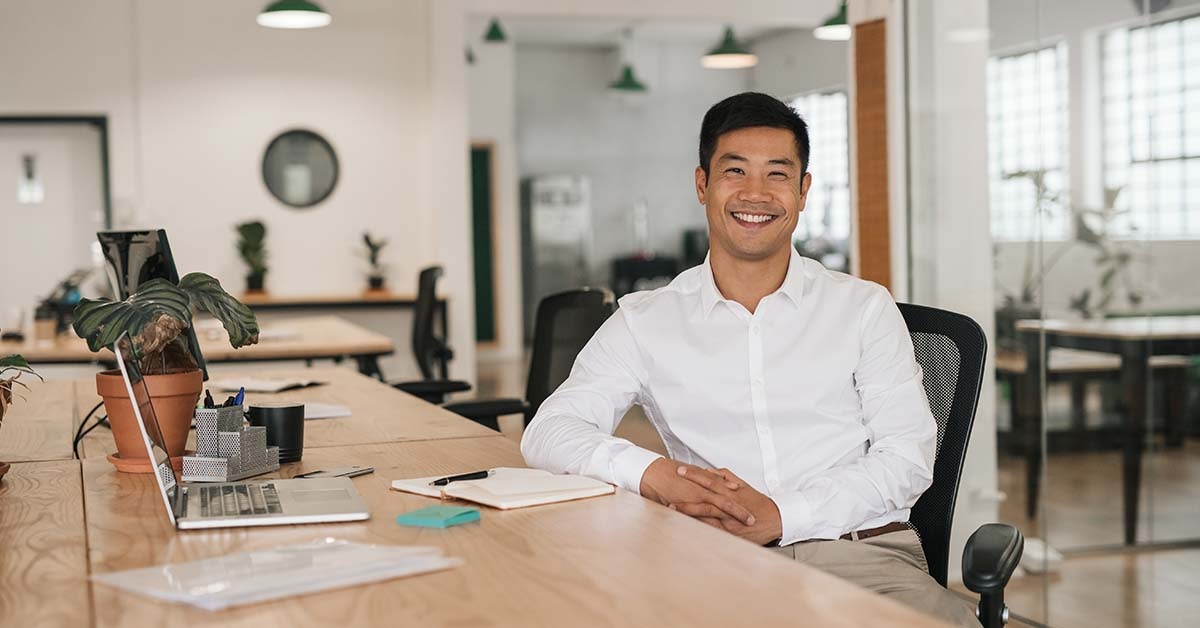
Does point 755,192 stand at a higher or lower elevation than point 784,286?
higher

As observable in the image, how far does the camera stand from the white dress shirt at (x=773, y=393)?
209cm

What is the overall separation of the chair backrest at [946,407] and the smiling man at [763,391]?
6cm

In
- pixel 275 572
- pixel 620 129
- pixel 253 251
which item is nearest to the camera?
pixel 275 572

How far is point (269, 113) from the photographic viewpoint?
870cm

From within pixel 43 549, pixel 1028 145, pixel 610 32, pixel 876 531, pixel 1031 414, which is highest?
pixel 610 32

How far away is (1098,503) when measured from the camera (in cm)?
446

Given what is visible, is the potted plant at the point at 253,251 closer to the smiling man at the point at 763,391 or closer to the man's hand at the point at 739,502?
the smiling man at the point at 763,391

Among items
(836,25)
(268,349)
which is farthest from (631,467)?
(836,25)

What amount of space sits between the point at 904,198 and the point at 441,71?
4.73 m

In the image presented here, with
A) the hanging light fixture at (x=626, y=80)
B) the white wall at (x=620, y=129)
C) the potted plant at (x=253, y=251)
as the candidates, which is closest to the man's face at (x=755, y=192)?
the potted plant at (x=253, y=251)

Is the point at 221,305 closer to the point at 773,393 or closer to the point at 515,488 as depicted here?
the point at 515,488

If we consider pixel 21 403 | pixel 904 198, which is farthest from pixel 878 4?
pixel 21 403

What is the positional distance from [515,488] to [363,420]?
1097 mm

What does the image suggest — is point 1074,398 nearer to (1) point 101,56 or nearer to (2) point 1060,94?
(2) point 1060,94
